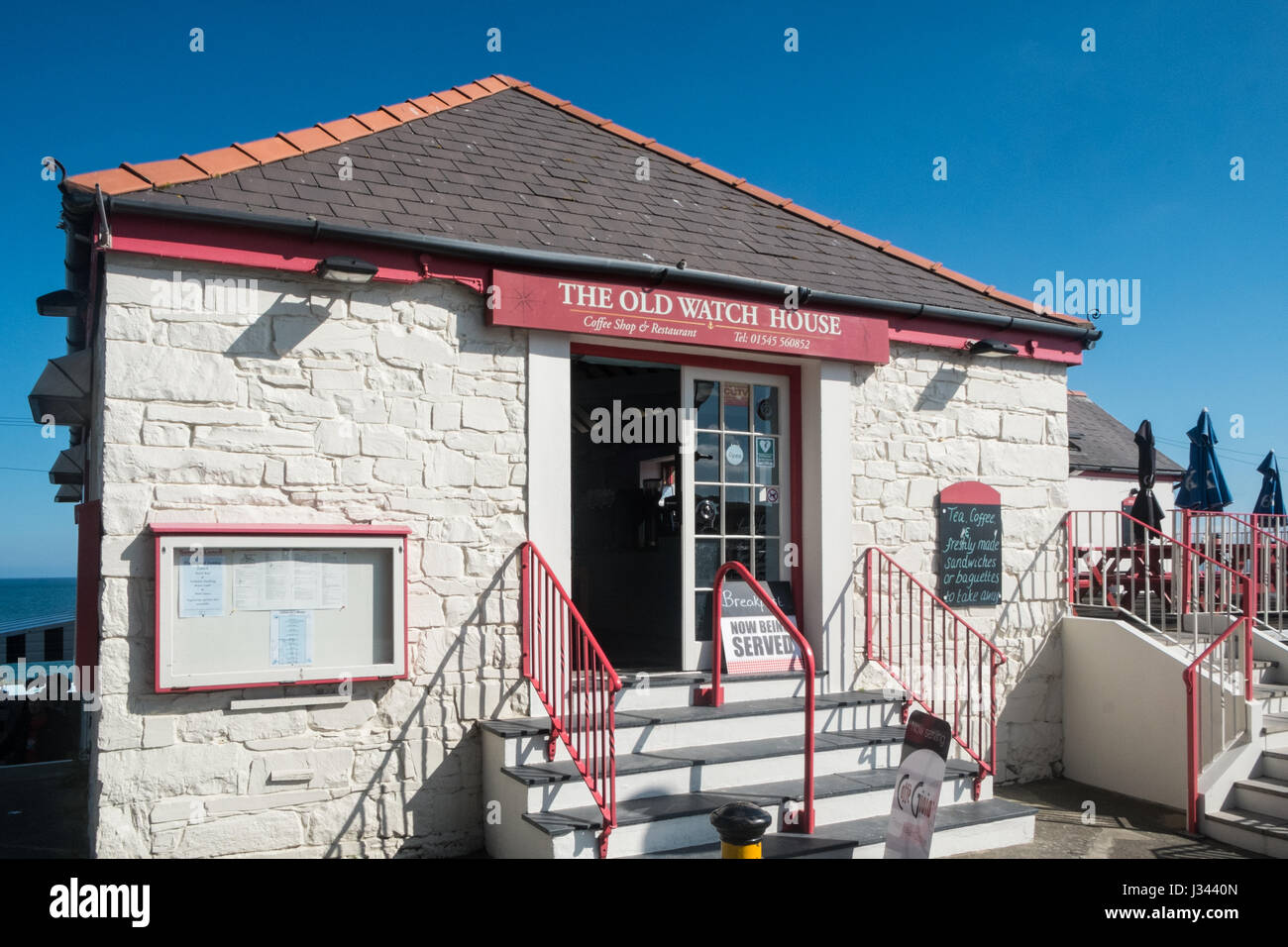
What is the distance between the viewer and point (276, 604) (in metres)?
4.93

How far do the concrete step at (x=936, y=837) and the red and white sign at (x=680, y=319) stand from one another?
310 cm

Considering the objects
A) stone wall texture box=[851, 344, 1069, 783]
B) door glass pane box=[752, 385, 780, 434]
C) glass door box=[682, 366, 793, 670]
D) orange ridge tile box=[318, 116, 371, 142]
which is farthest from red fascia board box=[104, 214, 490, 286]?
stone wall texture box=[851, 344, 1069, 783]

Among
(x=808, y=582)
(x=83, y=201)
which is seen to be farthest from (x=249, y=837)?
(x=808, y=582)

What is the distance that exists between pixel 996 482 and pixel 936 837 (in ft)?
10.3

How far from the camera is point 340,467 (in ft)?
17.0

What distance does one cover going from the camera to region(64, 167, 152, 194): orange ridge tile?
15.6ft

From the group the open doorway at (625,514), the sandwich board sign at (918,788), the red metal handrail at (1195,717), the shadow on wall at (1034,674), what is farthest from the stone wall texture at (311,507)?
the red metal handrail at (1195,717)

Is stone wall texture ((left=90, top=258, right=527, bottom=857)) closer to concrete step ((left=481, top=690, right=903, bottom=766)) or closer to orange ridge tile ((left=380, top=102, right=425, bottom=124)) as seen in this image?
concrete step ((left=481, top=690, right=903, bottom=766))

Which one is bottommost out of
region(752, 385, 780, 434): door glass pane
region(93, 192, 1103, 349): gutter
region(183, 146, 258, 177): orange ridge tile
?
region(752, 385, 780, 434): door glass pane

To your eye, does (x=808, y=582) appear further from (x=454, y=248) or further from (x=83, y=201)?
(x=83, y=201)

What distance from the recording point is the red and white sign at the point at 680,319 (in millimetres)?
5641

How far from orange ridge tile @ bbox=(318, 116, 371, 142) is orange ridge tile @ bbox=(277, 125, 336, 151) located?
0.11 feet

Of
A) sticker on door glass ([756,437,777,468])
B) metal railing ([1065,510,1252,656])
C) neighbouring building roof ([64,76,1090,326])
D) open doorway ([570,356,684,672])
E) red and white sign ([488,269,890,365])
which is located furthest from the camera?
open doorway ([570,356,684,672])
